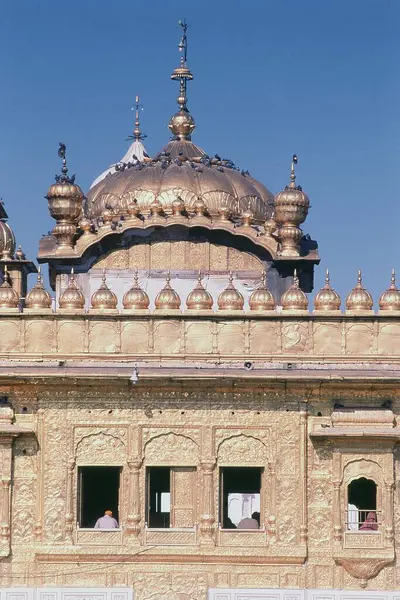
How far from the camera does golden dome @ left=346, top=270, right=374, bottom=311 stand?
26484 mm

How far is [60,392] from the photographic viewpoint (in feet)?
86.2

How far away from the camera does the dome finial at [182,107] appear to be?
31922 millimetres

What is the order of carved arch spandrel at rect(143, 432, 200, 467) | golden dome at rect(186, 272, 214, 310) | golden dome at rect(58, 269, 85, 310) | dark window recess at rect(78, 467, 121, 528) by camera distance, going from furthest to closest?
1. dark window recess at rect(78, 467, 121, 528)
2. golden dome at rect(58, 269, 85, 310)
3. golden dome at rect(186, 272, 214, 310)
4. carved arch spandrel at rect(143, 432, 200, 467)

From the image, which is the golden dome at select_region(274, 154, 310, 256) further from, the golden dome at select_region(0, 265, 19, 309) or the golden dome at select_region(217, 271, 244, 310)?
the golden dome at select_region(0, 265, 19, 309)

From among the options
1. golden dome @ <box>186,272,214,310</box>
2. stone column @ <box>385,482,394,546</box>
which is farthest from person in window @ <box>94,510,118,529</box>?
stone column @ <box>385,482,394,546</box>

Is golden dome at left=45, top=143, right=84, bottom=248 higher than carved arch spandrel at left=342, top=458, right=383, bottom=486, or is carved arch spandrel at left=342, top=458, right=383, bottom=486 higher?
golden dome at left=45, top=143, right=84, bottom=248

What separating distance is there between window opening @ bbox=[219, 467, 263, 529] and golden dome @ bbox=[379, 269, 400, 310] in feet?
9.58

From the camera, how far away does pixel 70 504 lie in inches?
1029

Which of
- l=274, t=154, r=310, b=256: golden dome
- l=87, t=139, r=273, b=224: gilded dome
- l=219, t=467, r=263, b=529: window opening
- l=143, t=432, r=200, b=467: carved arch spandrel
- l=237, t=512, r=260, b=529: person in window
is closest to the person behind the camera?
l=143, t=432, r=200, b=467: carved arch spandrel

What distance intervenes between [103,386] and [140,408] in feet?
1.94

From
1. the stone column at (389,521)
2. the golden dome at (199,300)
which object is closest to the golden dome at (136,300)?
the golden dome at (199,300)

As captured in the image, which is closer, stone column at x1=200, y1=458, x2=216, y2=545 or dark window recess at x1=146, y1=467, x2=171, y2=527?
stone column at x1=200, y1=458, x2=216, y2=545

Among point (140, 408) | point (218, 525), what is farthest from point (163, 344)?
point (218, 525)

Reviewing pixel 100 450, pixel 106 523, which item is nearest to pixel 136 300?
pixel 100 450
